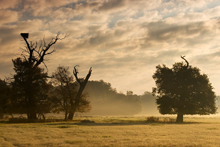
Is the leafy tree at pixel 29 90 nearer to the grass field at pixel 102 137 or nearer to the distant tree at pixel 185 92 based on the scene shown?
the grass field at pixel 102 137

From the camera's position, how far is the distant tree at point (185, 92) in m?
51.2

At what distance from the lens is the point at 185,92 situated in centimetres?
5200

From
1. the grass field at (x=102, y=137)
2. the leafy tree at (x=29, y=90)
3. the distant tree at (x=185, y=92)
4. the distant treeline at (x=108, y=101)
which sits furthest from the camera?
the distant treeline at (x=108, y=101)

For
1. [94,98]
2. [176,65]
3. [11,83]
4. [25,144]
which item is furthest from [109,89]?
[25,144]

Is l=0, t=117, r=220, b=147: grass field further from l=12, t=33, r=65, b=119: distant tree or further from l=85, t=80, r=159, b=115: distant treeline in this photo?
l=85, t=80, r=159, b=115: distant treeline

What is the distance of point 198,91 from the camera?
171ft

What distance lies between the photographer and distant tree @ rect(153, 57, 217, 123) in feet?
168

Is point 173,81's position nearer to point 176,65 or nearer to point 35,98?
point 176,65

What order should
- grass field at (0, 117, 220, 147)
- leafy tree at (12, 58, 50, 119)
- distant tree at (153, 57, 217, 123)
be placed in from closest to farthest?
grass field at (0, 117, 220, 147), leafy tree at (12, 58, 50, 119), distant tree at (153, 57, 217, 123)

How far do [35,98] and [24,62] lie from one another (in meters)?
6.94

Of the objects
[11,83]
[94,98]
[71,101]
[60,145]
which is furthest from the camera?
[94,98]

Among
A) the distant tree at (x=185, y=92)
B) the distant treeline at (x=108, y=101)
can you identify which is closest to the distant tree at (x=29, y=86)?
the distant tree at (x=185, y=92)

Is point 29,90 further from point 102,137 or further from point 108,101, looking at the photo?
point 108,101

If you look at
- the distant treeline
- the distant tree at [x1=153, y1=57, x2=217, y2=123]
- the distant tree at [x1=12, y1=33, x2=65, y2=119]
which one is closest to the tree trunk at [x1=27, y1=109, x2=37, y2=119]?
the distant tree at [x1=12, y1=33, x2=65, y2=119]
